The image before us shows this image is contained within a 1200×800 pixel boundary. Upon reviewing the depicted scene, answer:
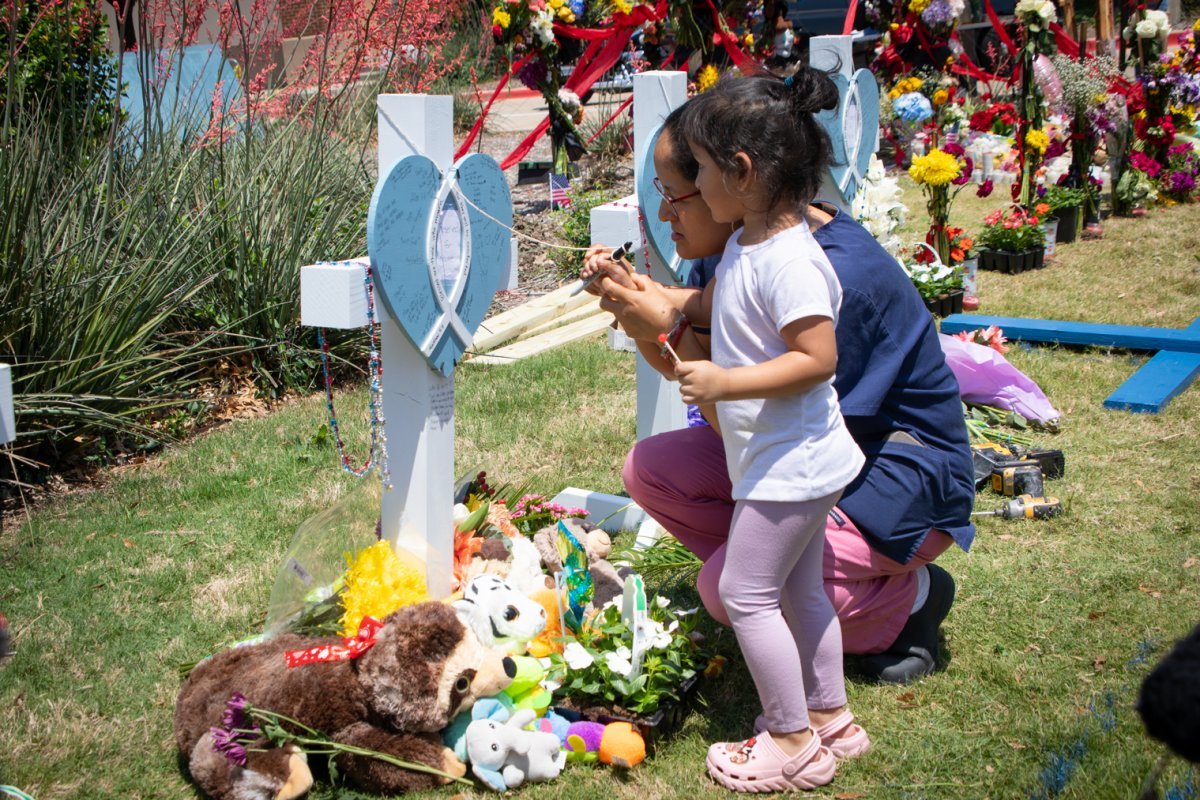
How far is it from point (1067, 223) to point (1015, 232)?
1.07m

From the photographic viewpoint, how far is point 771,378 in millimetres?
2197

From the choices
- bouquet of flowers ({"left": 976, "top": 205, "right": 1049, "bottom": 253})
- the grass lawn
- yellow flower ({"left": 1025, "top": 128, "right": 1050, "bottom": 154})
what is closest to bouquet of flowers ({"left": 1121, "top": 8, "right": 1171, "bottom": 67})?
yellow flower ({"left": 1025, "top": 128, "right": 1050, "bottom": 154})

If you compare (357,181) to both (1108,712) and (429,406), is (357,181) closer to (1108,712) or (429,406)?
(429,406)

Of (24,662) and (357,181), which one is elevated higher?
(357,181)

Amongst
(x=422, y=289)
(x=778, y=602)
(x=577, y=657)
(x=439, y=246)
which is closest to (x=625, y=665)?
(x=577, y=657)

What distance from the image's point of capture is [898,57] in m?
10.7

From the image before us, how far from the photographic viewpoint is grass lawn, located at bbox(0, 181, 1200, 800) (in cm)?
252

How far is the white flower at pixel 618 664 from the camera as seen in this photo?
2.63 metres

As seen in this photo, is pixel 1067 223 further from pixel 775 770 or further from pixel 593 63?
pixel 775 770

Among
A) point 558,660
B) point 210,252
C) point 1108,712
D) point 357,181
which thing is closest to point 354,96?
point 357,181

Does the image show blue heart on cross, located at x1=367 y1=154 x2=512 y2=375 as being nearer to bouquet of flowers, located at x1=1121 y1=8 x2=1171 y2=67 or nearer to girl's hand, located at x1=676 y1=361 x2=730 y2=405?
girl's hand, located at x1=676 y1=361 x2=730 y2=405

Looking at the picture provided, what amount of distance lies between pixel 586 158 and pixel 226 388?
656 cm

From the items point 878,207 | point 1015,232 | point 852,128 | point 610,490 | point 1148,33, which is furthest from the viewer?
point 1148,33

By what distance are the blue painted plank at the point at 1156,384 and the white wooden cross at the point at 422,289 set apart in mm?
3062
